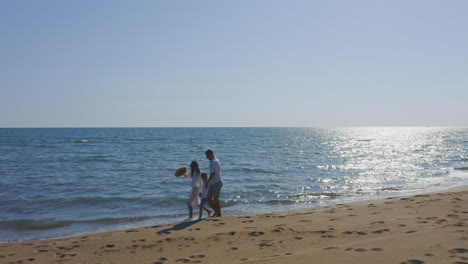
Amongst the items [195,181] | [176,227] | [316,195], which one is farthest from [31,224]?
[316,195]

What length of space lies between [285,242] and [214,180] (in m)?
3.29

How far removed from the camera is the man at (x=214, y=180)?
9.38 meters

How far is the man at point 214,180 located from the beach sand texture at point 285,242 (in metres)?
0.84

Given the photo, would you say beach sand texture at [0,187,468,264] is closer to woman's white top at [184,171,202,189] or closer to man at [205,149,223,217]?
man at [205,149,223,217]

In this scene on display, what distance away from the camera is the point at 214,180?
9.52 meters

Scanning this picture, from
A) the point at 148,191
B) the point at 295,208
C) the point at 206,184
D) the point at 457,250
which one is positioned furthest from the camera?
the point at 148,191

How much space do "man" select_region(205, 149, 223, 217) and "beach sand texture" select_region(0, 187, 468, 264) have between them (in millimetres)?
840

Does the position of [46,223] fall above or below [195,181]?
below

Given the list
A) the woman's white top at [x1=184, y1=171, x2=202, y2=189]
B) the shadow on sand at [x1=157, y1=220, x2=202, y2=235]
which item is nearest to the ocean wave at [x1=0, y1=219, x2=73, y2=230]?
the shadow on sand at [x1=157, y1=220, x2=202, y2=235]

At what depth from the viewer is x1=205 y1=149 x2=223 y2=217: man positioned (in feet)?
30.8

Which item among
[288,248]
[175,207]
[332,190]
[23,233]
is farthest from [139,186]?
[288,248]

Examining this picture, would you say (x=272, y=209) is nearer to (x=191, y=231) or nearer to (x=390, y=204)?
(x=390, y=204)

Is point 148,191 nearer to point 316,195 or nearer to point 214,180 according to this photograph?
point 214,180

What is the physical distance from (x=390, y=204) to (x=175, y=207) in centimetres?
713
